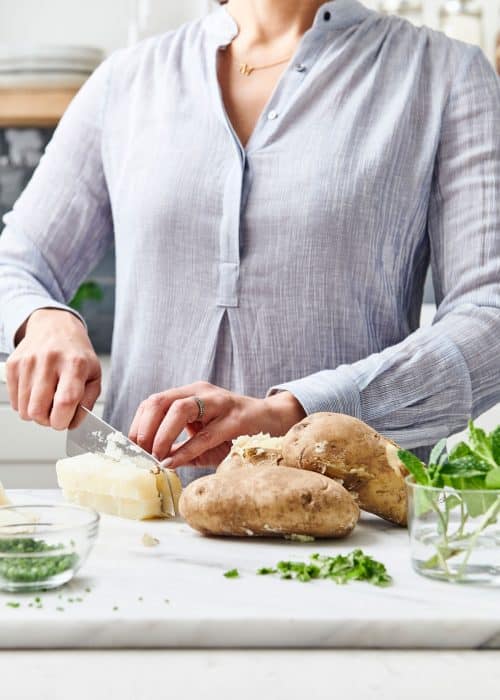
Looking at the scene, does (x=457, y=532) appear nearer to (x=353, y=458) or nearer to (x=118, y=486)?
(x=353, y=458)

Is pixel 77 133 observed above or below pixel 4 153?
above

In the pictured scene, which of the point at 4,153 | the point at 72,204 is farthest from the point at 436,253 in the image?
the point at 4,153

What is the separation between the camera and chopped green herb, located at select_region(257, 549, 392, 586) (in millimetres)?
858

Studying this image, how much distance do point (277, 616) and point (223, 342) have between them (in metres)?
0.74

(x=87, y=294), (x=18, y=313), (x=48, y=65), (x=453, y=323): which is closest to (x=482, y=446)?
(x=453, y=323)

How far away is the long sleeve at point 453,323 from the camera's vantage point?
1.26 meters

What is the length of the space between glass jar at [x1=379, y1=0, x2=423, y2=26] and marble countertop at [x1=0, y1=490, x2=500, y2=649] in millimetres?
1981

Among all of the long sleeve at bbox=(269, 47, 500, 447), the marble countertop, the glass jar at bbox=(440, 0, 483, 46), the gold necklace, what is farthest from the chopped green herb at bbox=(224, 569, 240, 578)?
the glass jar at bbox=(440, 0, 483, 46)

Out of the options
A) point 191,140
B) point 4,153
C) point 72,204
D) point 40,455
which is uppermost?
point 191,140

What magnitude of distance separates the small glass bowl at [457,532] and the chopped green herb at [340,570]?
0.13 ft

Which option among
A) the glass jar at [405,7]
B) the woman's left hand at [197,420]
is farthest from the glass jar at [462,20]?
the woman's left hand at [197,420]

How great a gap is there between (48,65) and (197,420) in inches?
69.7
